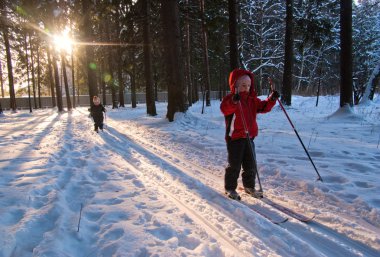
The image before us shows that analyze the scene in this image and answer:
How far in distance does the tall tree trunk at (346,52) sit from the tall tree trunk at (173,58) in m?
6.53

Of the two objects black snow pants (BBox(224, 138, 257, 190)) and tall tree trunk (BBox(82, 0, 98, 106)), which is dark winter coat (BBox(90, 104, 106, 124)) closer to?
tall tree trunk (BBox(82, 0, 98, 106))

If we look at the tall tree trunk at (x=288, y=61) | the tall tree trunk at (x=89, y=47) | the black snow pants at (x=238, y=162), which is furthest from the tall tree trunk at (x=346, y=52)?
the tall tree trunk at (x=89, y=47)

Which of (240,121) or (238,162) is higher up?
(240,121)

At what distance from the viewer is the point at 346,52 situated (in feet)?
40.8

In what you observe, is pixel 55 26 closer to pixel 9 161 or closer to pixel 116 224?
pixel 9 161

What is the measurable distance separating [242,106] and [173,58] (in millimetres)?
9348

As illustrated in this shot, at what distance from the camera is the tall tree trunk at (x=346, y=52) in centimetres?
1226

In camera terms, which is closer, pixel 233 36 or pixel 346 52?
pixel 346 52

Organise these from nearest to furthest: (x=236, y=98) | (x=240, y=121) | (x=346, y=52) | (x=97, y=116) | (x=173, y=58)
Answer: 1. (x=236, y=98)
2. (x=240, y=121)
3. (x=346, y=52)
4. (x=173, y=58)
5. (x=97, y=116)

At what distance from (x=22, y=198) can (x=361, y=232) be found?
4.26m

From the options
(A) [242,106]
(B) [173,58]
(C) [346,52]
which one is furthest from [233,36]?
(A) [242,106]

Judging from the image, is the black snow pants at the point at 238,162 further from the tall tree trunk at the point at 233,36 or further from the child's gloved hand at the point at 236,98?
the tall tree trunk at the point at 233,36

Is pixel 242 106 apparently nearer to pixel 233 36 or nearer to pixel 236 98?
pixel 236 98

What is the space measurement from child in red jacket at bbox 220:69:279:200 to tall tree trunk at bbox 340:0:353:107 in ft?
30.7
